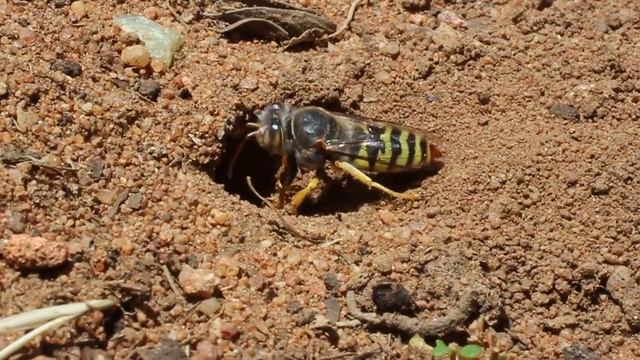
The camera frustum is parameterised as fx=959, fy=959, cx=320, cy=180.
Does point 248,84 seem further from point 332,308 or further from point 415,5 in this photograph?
point 332,308

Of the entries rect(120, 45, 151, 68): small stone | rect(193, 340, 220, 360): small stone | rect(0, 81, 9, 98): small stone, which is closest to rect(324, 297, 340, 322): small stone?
rect(193, 340, 220, 360): small stone

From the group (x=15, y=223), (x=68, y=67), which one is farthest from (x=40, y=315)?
(x=68, y=67)

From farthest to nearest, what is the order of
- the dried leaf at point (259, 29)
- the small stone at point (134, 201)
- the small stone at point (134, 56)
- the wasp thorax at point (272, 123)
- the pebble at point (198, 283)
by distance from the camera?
1. the dried leaf at point (259, 29)
2. the wasp thorax at point (272, 123)
3. the small stone at point (134, 56)
4. the small stone at point (134, 201)
5. the pebble at point (198, 283)

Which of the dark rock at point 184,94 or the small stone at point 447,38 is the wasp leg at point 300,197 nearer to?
the dark rock at point 184,94

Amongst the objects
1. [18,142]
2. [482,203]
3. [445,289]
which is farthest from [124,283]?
[482,203]

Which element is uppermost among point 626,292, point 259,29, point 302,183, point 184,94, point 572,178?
point 259,29

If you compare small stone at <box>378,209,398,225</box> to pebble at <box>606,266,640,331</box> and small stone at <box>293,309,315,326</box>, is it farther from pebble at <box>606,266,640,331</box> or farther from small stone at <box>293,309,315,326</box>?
pebble at <box>606,266,640,331</box>

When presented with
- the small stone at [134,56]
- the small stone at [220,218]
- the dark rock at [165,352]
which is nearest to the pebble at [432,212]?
the small stone at [220,218]
